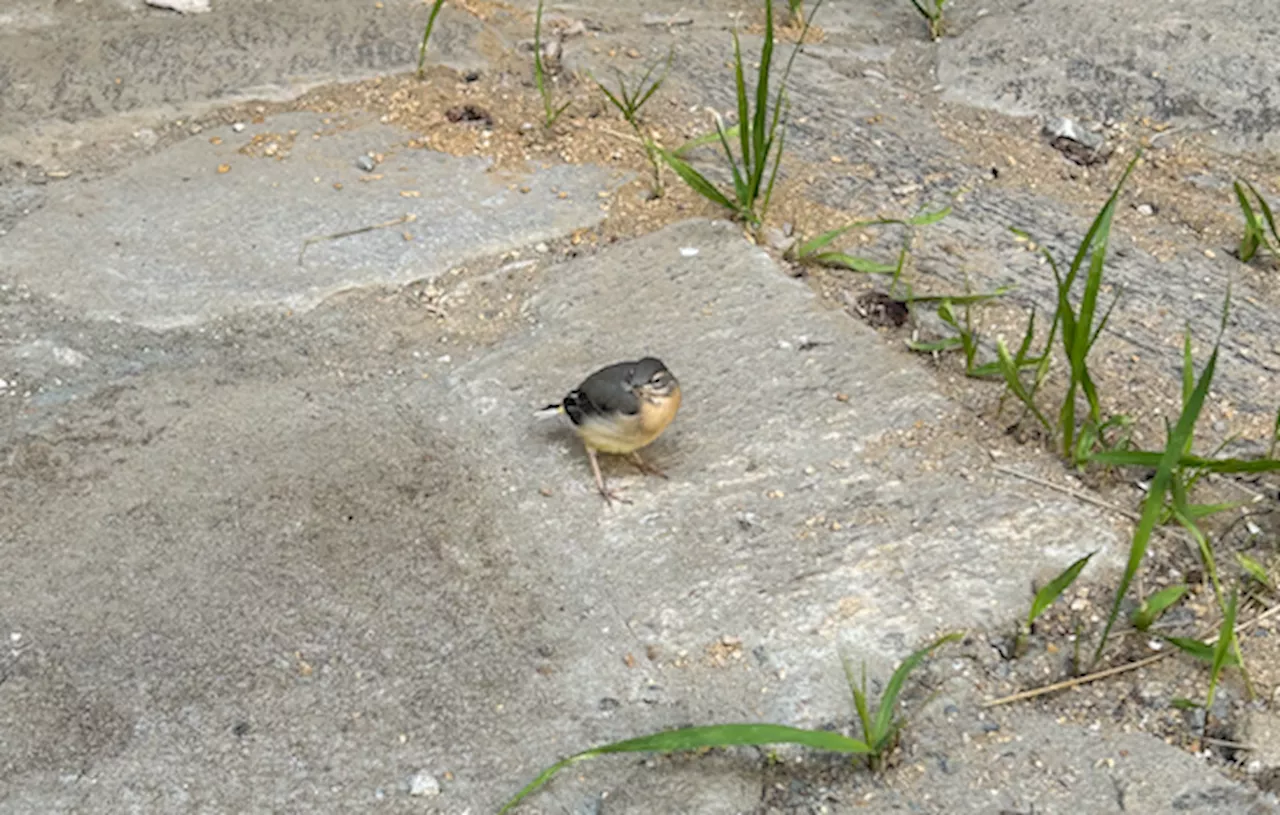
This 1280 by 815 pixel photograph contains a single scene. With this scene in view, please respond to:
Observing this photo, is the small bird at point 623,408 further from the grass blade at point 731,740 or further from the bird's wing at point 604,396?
the grass blade at point 731,740

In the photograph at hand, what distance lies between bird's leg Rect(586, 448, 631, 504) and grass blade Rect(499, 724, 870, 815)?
2.60 ft

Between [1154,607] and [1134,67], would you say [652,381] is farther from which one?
[1134,67]

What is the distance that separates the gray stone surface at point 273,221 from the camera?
3.71 meters

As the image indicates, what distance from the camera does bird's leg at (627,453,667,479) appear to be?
3189 mm

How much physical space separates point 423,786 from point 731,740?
56cm

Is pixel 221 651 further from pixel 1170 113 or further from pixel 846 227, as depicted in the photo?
A: pixel 1170 113

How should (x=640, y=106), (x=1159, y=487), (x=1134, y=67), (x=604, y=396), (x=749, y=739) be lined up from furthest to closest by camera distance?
(x=1134, y=67)
(x=640, y=106)
(x=604, y=396)
(x=1159, y=487)
(x=749, y=739)

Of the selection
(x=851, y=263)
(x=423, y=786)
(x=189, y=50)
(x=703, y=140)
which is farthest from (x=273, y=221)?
(x=423, y=786)

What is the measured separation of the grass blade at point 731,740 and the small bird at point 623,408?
2.64ft

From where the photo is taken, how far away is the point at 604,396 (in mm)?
3061

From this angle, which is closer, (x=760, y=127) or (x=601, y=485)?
(x=601, y=485)

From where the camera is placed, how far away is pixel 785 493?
3064 mm

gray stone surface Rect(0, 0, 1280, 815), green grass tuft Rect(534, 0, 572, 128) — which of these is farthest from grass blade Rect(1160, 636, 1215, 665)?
green grass tuft Rect(534, 0, 572, 128)

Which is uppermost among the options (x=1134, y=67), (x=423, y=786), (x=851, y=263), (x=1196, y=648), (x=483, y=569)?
(x=1134, y=67)
